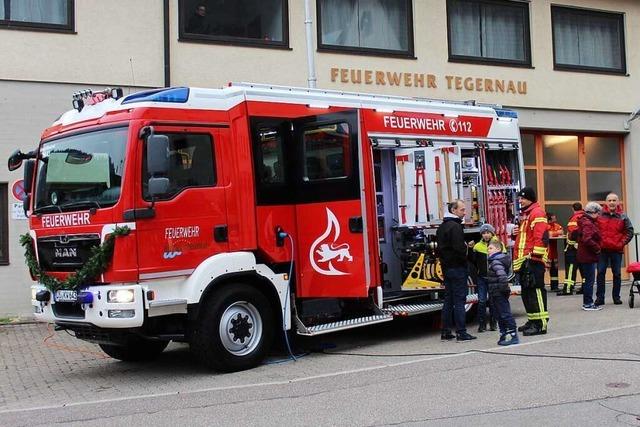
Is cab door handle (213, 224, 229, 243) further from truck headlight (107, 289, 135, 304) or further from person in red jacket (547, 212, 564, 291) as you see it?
person in red jacket (547, 212, 564, 291)

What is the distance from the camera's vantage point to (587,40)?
17703 millimetres

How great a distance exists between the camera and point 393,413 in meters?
5.89

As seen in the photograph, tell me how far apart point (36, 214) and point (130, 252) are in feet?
5.40

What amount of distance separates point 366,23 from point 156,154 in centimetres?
907

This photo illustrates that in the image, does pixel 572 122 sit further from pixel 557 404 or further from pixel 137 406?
pixel 137 406

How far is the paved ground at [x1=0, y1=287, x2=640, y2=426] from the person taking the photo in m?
5.87

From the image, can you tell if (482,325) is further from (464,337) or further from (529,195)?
(529,195)

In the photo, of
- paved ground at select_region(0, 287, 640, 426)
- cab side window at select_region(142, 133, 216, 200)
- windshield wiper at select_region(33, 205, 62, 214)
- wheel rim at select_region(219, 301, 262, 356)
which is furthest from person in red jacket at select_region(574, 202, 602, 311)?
windshield wiper at select_region(33, 205, 62, 214)

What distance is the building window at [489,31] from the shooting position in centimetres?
1605

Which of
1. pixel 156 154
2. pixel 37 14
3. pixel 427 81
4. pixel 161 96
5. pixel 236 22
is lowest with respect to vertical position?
pixel 156 154

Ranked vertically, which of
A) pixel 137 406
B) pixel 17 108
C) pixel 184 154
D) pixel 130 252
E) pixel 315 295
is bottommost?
pixel 137 406

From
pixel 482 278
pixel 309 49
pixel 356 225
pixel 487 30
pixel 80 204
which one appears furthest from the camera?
pixel 487 30

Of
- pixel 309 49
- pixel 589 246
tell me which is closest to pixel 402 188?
pixel 589 246

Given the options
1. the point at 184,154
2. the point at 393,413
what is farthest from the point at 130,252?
the point at 393,413
